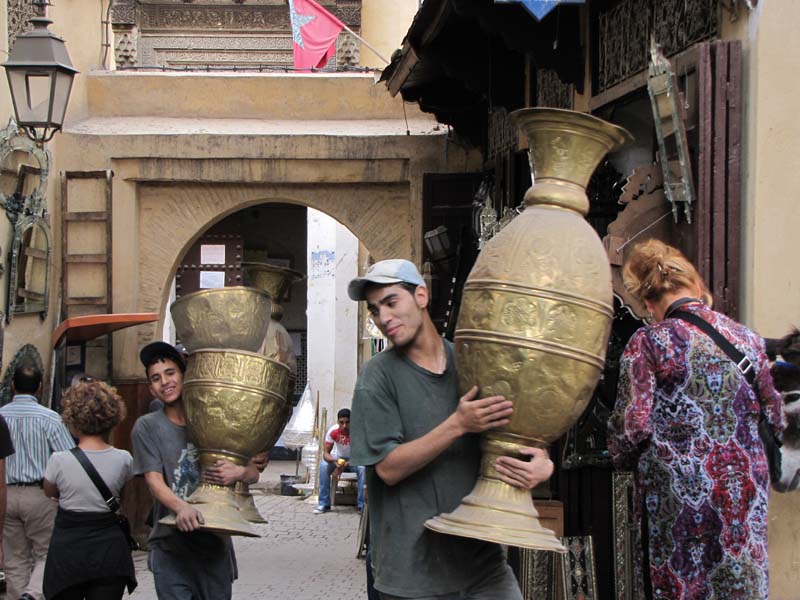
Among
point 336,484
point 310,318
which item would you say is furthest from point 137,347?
point 310,318

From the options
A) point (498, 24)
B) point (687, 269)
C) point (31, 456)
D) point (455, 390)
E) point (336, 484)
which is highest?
point (498, 24)

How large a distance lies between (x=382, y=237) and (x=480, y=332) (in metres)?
8.57

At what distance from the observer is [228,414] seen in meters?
4.63

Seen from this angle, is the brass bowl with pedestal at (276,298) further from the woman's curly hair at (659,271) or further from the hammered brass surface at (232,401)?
the woman's curly hair at (659,271)

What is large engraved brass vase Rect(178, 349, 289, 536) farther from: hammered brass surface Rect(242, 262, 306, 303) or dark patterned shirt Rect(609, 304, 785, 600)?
hammered brass surface Rect(242, 262, 306, 303)

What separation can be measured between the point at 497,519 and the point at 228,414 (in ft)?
5.27

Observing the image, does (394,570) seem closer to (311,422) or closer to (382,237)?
(382,237)

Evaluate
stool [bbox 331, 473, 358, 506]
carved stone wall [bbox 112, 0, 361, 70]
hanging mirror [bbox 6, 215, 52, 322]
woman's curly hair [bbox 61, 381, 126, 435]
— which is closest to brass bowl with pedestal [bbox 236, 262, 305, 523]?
woman's curly hair [bbox 61, 381, 126, 435]

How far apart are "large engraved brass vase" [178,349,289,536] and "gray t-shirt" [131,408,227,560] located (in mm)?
193

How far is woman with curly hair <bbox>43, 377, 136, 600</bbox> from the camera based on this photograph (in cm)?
516

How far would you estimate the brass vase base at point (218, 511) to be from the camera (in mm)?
Result: 4582

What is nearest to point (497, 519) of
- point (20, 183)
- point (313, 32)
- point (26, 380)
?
point (26, 380)

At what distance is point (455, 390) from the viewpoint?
11.6 feet

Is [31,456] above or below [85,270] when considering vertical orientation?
below
